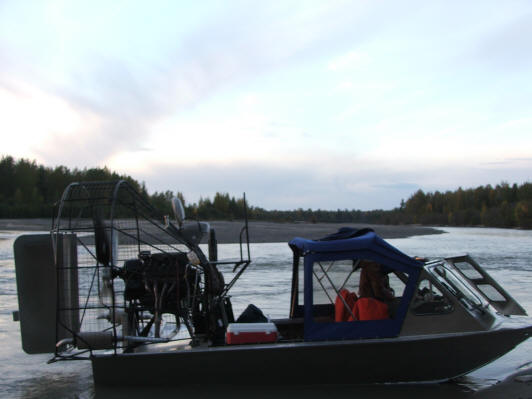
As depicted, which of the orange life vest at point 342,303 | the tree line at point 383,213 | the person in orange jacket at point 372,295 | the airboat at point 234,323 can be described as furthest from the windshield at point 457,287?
the tree line at point 383,213

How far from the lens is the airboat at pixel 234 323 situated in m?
5.26

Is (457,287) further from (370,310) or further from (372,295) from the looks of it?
(370,310)

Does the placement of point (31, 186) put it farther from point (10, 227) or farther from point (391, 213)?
point (391, 213)

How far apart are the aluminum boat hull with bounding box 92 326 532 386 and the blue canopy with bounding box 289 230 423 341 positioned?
0.33 ft

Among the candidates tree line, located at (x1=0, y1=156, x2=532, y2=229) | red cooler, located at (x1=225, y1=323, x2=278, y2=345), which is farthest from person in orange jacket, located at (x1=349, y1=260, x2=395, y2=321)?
tree line, located at (x1=0, y1=156, x2=532, y2=229)

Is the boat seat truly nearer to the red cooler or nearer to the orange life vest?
the orange life vest

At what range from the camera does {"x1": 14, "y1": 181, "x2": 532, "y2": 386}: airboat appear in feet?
17.3

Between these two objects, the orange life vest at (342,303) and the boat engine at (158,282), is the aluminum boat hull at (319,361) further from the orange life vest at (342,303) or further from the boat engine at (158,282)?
the boat engine at (158,282)

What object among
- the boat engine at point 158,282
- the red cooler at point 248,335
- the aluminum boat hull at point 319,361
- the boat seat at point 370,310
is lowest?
the aluminum boat hull at point 319,361

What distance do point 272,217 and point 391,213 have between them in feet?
178

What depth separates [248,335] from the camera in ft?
17.6

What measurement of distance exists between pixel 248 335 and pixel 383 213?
110 meters

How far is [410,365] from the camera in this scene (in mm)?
5402

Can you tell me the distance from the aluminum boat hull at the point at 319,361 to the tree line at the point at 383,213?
4100 centimetres
